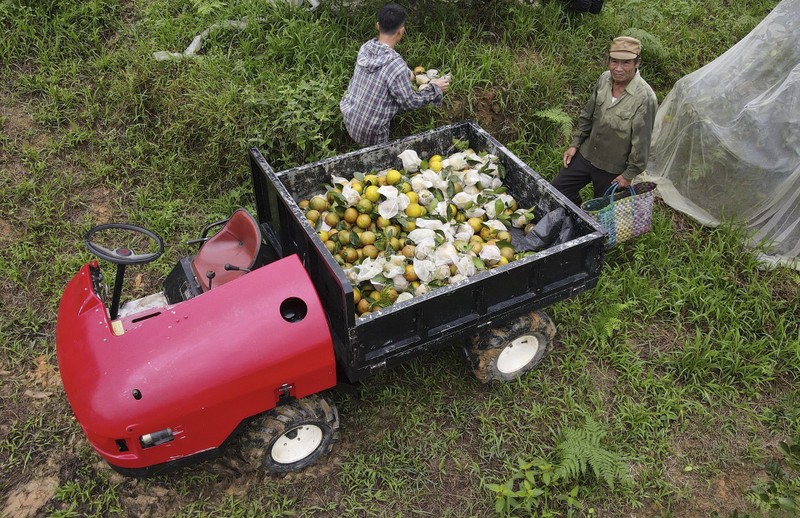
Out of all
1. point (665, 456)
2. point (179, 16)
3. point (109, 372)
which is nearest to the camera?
point (109, 372)

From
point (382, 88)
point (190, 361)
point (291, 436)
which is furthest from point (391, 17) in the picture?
point (291, 436)

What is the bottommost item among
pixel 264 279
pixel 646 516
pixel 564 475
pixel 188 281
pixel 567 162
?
pixel 646 516

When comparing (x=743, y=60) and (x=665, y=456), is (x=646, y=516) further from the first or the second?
(x=743, y=60)

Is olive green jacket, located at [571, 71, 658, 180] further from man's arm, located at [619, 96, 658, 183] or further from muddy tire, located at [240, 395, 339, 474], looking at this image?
muddy tire, located at [240, 395, 339, 474]

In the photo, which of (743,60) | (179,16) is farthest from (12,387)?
(743,60)

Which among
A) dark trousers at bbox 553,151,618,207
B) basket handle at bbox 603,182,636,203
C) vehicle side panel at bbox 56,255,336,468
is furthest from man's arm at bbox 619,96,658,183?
vehicle side panel at bbox 56,255,336,468

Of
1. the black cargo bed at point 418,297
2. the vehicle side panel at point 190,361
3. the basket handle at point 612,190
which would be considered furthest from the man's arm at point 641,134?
the vehicle side panel at point 190,361

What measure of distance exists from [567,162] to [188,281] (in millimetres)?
3453

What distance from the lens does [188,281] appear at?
149 inches

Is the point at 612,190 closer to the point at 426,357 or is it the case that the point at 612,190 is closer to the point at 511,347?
the point at 511,347

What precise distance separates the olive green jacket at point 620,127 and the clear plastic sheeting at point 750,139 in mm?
1319

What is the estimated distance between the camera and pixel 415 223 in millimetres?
4328

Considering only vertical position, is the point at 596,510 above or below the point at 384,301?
below

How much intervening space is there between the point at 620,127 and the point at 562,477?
2.78m
